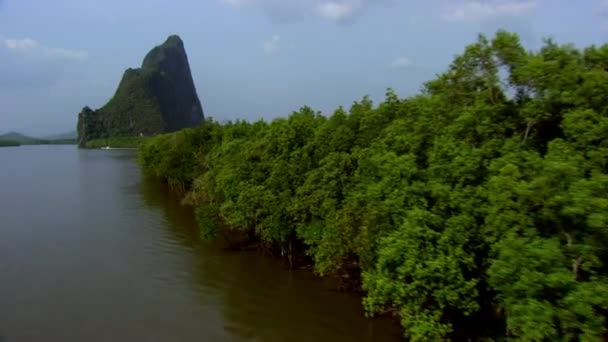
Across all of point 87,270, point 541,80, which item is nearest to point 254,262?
point 87,270

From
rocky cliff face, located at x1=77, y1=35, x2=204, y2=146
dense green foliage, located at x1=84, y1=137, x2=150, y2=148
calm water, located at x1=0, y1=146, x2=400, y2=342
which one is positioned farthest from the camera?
rocky cliff face, located at x1=77, y1=35, x2=204, y2=146

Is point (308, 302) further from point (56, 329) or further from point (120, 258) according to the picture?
point (120, 258)

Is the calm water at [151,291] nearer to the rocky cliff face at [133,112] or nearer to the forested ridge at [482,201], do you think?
the forested ridge at [482,201]

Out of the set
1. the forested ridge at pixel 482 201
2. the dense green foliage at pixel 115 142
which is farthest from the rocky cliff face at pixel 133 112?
the forested ridge at pixel 482 201

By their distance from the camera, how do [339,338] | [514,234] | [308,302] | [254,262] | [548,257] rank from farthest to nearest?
[254,262] < [308,302] < [339,338] < [514,234] < [548,257]

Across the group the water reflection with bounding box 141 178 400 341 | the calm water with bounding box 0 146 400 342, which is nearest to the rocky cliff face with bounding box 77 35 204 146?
the calm water with bounding box 0 146 400 342

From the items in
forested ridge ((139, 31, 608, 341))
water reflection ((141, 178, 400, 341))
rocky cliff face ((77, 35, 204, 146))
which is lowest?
water reflection ((141, 178, 400, 341))

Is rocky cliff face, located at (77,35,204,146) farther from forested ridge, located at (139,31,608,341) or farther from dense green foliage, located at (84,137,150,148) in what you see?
forested ridge, located at (139,31,608,341)
